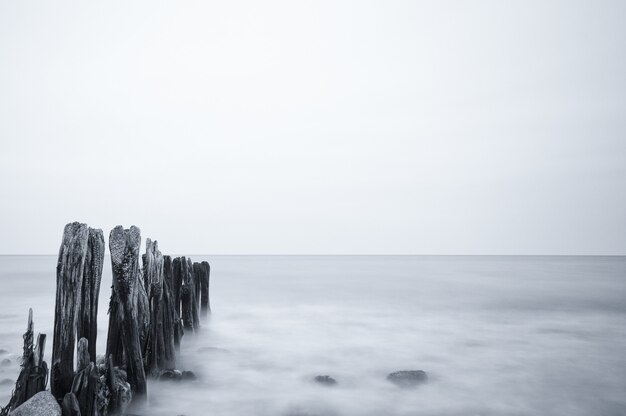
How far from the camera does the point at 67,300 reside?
4.26 meters

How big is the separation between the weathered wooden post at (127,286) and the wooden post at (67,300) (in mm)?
626

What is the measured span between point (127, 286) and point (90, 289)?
2.00 ft

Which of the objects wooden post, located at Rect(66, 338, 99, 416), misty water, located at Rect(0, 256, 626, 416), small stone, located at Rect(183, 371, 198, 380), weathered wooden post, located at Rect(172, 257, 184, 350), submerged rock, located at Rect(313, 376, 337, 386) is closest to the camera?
wooden post, located at Rect(66, 338, 99, 416)

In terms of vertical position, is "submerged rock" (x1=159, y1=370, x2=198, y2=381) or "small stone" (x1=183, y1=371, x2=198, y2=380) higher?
"submerged rock" (x1=159, y1=370, x2=198, y2=381)

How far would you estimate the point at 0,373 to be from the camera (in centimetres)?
709

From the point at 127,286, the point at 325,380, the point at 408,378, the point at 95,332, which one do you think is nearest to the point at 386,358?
the point at 408,378

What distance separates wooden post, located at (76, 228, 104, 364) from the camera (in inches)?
171

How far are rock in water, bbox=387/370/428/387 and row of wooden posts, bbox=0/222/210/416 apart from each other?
145 inches

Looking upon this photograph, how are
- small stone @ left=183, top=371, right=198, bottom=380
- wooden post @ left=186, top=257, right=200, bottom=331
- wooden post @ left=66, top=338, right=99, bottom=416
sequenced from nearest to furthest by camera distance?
wooden post @ left=66, top=338, right=99, bottom=416, small stone @ left=183, top=371, right=198, bottom=380, wooden post @ left=186, top=257, right=200, bottom=331

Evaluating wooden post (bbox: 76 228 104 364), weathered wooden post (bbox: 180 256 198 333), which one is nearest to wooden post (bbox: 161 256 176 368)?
weathered wooden post (bbox: 180 256 198 333)

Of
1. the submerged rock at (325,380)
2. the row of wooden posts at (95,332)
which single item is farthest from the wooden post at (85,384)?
the submerged rock at (325,380)

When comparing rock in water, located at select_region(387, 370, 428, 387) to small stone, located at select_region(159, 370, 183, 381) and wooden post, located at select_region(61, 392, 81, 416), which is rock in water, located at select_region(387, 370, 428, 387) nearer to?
small stone, located at select_region(159, 370, 183, 381)

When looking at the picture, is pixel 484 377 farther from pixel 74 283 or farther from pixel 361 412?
pixel 74 283

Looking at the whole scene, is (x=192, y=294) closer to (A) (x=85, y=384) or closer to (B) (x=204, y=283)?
(B) (x=204, y=283)
